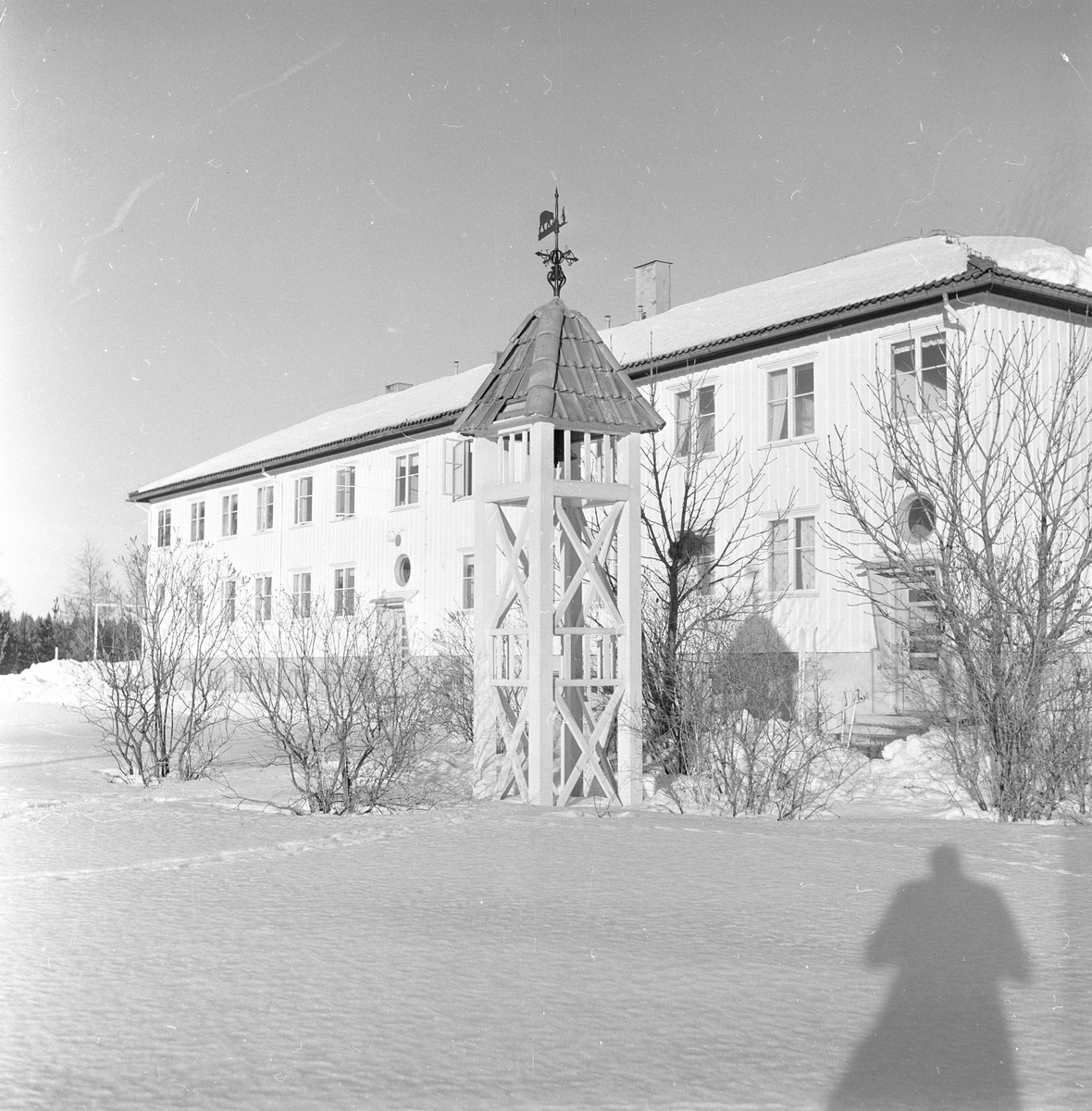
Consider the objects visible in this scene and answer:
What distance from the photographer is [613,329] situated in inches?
1137

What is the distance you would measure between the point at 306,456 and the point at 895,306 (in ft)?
61.3

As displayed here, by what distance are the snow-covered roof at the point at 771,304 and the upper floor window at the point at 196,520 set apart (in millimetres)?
3189

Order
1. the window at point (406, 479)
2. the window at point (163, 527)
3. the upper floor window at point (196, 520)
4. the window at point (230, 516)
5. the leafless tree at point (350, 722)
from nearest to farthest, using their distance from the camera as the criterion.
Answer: the leafless tree at point (350, 722)
the window at point (406, 479)
the window at point (230, 516)
the upper floor window at point (196, 520)
the window at point (163, 527)

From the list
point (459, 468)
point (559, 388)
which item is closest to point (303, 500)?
point (459, 468)

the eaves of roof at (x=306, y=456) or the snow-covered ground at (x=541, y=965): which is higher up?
the eaves of roof at (x=306, y=456)

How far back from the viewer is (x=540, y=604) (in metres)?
10.4

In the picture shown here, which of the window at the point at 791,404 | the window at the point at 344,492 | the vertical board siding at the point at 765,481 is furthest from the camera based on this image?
the window at the point at 344,492

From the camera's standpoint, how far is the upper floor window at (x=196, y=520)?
39.8m

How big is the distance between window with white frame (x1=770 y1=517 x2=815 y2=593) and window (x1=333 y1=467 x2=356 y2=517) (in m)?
Answer: 14.1

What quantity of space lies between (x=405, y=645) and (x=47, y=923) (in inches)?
251

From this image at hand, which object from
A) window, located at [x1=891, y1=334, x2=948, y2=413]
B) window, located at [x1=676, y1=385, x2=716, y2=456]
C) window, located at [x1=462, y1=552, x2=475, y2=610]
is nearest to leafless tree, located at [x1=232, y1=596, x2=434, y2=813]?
window, located at [x1=891, y1=334, x2=948, y2=413]

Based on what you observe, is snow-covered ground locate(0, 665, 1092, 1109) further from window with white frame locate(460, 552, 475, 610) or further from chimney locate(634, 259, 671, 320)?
chimney locate(634, 259, 671, 320)

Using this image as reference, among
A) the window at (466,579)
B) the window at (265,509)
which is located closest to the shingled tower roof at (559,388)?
the window at (466,579)

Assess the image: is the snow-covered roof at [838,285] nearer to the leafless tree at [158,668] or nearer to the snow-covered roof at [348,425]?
the snow-covered roof at [348,425]
